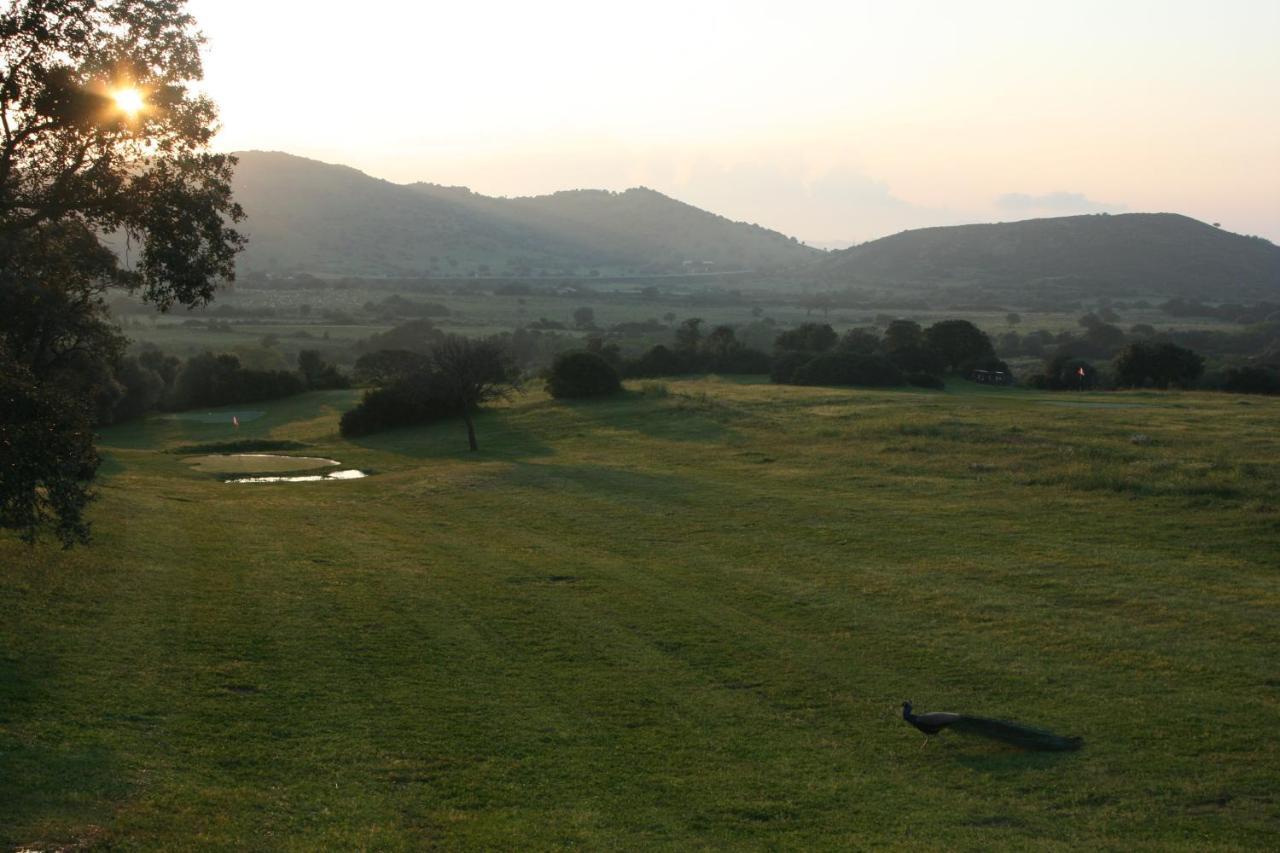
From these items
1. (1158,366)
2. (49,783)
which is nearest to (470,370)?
(49,783)

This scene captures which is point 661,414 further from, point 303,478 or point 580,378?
point 303,478

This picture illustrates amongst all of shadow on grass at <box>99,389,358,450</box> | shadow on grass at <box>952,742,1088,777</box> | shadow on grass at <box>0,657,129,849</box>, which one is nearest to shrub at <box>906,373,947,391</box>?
shadow on grass at <box>99,389,358,450</box>

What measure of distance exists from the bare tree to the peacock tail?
42.7m

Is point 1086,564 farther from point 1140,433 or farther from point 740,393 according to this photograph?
point 740,393

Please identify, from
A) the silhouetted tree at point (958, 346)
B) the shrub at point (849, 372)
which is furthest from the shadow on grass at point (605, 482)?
the silhouetted tree at point (958, 346)

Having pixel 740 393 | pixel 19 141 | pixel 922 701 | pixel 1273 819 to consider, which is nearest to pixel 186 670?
pixel 19 141

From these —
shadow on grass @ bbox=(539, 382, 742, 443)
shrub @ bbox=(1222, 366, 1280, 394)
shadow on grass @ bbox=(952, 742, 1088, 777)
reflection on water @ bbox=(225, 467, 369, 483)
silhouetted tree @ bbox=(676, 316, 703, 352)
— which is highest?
silhouetted tree @ bbox=(676, 316, 703, 352)

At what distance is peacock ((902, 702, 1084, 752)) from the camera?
13.0 m

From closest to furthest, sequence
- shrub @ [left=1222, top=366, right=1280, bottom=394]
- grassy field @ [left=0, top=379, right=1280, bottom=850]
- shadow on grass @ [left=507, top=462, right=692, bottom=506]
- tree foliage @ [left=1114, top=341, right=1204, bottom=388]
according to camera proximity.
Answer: grassy field @ [left=0, top=379, right=1280, bottom=850], shadow on grass @ [left=507, top=462, right=692, bottom=506], shrub @ [left=1222, top=366, right=1280, bottom=394], tree foliage @ [left=1114, top=341, right=1204, bottom=388]

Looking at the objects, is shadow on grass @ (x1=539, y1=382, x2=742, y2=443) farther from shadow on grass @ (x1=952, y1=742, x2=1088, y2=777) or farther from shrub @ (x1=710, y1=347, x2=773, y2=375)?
shadow on grass @ (x1=952, y1=742, x2=1088, y2=777)

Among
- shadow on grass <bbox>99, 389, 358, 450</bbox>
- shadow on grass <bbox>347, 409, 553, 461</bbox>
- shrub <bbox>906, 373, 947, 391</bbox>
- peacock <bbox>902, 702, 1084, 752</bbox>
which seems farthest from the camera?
shrub <bbox>906, 373, 947, 391</bbox>

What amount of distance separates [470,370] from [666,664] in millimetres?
41498

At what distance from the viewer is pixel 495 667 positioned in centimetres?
1658

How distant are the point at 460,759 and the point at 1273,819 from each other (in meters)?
8.62
